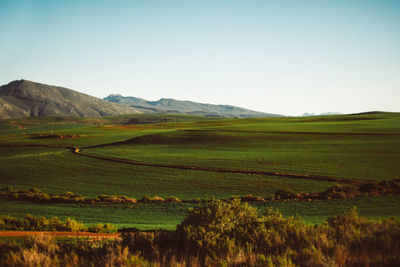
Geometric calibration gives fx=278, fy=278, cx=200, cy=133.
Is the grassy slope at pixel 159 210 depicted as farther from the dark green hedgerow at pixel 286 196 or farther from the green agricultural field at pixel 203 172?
the dark green hedgerow at pixel 286 196

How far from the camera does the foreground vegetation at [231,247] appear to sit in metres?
6.16

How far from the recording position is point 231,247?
7.29 metres

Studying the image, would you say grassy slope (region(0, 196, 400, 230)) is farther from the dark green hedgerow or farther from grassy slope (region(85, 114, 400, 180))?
grassy slope (region(85, 114, 400, 180))

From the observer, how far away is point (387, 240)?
22.6ft

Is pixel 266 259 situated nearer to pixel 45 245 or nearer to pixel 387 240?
pixel 387 240

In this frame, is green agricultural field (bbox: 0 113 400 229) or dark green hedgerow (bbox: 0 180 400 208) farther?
dark green hedgerow (bbox: 0 180 400 208)

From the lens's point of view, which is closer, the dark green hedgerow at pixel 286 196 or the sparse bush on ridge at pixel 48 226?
the sparse bush on ridge at pixel 48 226

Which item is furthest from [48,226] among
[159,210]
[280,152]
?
[280,152]

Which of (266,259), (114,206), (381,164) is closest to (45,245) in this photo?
(266,259)

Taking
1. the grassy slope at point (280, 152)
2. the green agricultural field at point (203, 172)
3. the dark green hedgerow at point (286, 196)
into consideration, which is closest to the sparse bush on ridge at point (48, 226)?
the green agricultural field at point (203, 172)

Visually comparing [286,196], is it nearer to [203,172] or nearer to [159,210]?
[159,210]

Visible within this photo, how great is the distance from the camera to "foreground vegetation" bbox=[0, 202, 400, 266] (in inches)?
243

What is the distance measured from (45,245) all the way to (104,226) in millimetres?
7253

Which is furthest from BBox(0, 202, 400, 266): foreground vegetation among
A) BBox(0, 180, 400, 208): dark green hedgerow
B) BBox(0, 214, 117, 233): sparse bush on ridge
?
BBox(0, 180, 400, 208): dark green hedgerow
